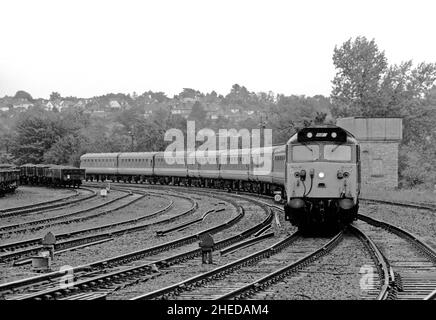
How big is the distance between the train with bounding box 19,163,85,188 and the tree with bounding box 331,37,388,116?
30.1m

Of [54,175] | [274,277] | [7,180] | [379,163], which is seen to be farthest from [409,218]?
[54,175]

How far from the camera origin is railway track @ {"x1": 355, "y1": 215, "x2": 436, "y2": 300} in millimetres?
11055

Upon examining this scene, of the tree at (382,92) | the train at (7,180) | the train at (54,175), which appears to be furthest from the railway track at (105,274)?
the tree at (382,92)

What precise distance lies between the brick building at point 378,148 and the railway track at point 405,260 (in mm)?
24763

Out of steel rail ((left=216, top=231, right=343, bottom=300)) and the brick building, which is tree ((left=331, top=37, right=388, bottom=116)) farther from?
steel rail ((left=216, top=231, right=343, bottom=300))

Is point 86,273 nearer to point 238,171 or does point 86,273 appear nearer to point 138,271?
point 138,271

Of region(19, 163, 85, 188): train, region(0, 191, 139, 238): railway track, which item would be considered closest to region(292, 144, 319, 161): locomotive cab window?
region(0, 191, 139, 238): railway track

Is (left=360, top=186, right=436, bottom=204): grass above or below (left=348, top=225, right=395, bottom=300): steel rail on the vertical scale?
below

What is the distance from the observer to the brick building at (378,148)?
46.8m

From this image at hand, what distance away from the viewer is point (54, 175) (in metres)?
53.7

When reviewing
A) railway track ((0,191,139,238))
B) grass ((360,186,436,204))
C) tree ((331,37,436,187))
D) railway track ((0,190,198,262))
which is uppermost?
tree ((331,37,436,187))

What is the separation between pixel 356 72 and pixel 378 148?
28.5 meters

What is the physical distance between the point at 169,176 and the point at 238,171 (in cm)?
1553

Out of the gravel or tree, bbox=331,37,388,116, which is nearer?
the gravel
